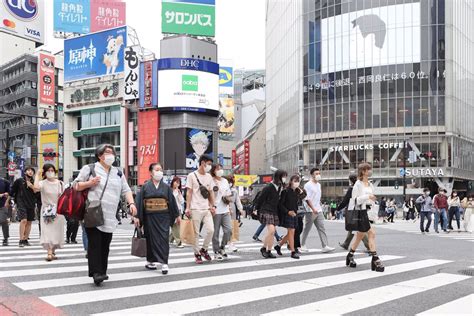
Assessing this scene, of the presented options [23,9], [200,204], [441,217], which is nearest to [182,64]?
[23,9]

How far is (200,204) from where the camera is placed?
862cm

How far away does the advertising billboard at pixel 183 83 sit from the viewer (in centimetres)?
6175

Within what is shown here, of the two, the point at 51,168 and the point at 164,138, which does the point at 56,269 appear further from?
the point at 164,138

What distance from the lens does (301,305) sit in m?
5.42

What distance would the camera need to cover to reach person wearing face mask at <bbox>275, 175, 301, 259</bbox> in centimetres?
941

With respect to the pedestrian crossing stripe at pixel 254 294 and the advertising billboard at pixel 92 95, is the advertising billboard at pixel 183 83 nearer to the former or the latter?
the advertising billboard at pixel 92 95

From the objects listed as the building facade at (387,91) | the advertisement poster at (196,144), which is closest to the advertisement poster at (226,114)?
the advertisement poster at (196,144)

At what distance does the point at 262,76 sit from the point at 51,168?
350 ft

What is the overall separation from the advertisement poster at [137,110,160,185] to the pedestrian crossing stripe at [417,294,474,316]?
58.6 m

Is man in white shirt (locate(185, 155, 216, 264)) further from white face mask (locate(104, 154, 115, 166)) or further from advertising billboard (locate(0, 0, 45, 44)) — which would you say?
advertising billboard (locate(0, 0, 45, 44))

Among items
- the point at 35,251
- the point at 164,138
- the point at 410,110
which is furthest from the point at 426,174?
the point at 35,251

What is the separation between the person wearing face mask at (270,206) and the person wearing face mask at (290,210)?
0.13 metres

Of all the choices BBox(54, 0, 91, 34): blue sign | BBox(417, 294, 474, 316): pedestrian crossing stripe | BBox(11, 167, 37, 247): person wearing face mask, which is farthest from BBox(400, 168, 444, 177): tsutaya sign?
BBox(54, 0, 91, 34): blue sign

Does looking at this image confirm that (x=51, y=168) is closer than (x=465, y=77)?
Yes
